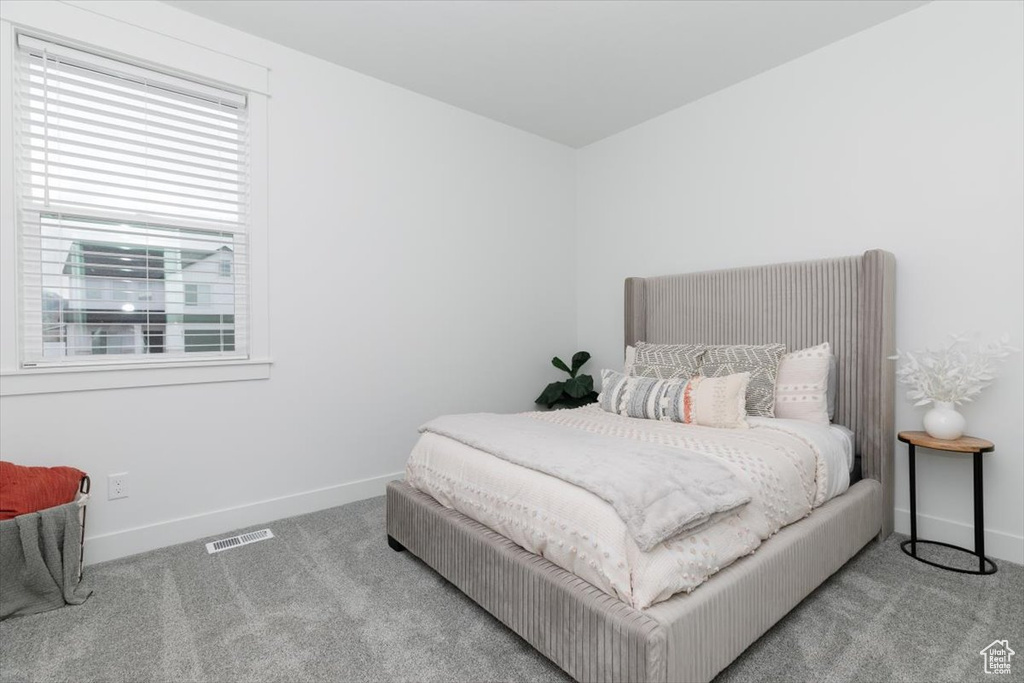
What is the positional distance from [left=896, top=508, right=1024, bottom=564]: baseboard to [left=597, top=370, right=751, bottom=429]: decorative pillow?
110 centimetres

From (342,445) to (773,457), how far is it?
2309 mm

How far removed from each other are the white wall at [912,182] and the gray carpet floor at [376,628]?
0.48 m

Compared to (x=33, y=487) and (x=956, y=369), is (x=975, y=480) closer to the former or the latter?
(x=956, y=369)

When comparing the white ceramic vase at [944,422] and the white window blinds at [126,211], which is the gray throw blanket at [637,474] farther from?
the white window blinds at [126,211]

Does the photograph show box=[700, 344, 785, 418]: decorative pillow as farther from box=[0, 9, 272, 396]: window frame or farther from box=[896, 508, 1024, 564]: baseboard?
box=[0, 9, 272, 396]: window frame

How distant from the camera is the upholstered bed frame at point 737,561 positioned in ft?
4.23

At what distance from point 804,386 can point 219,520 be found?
305 cm

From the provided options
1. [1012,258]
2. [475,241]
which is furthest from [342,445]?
[1012,258]

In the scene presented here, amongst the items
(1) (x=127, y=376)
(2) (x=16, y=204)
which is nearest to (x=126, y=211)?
(2) (x=16, y=204)

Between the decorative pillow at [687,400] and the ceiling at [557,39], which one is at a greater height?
the ceiling at [557,39]

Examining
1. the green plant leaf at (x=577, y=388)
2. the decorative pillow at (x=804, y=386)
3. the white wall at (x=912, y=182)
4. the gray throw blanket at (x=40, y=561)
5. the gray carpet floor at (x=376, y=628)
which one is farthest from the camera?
the green plant leaf at (x=577, y=388)

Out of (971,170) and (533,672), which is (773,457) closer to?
(533,672)

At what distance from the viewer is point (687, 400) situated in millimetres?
2414

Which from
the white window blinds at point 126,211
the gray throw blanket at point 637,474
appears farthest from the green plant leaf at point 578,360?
the white window blinds at point 126,211
